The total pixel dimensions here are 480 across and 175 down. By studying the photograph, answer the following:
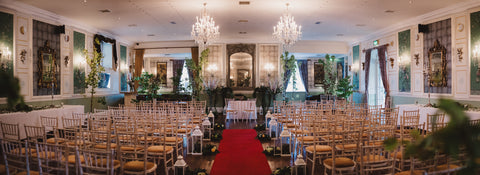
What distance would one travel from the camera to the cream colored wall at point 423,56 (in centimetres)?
760

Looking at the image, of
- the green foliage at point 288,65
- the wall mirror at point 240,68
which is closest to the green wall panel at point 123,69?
the wall mirror at point 240,68

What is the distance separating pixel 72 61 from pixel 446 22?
12234 millimetres

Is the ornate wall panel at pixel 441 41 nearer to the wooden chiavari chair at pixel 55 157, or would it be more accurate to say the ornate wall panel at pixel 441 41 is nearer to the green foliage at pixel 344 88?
the green foliage at pixel 344 88

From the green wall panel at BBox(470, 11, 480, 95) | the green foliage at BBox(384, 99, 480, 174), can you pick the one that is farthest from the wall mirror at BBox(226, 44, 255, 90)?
the green foliage at BBox(384, 99, 480, 174)

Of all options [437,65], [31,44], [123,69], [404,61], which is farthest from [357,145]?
[123,69]

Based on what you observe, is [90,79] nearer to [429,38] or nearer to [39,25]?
[39,25]

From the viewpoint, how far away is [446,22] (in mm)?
8211

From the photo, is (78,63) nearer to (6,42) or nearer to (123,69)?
(6,42)

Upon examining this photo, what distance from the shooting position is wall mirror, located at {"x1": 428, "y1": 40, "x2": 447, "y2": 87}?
8297mm

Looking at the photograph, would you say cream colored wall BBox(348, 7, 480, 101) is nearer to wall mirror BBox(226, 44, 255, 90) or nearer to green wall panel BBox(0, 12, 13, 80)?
wall mirror BBox(226, 44, 255, 90)

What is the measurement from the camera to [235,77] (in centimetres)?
1346

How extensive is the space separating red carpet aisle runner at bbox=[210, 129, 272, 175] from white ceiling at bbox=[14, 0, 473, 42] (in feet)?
12.3

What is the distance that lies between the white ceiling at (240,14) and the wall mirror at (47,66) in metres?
1.22

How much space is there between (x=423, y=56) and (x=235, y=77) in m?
7.70
